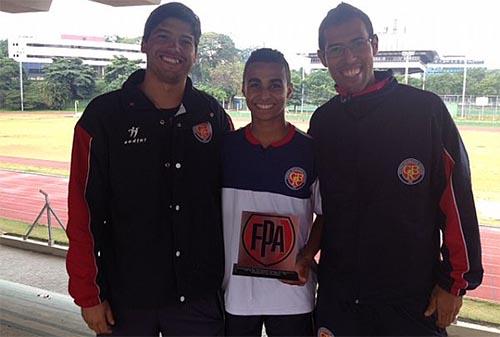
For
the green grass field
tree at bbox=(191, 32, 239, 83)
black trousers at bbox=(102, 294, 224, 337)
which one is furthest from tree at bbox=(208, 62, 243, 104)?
the green grass field

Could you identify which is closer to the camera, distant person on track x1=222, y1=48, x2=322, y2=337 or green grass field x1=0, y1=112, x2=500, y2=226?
distant person on track x1=222, y1=48, x2=322, y2=337

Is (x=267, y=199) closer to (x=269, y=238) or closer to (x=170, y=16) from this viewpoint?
(x=269, y=238)

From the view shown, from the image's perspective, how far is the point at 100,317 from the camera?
154 centimetres

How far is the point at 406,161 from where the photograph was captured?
1446 millimetres

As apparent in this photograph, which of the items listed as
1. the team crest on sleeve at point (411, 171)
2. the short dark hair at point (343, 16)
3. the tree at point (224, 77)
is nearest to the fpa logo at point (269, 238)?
the team crest on sleeve at point (411, 171)

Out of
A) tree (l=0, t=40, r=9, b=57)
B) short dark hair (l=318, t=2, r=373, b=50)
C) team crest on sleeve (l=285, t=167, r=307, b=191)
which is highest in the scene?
tree (l=0, t=40, r=9, b=57)

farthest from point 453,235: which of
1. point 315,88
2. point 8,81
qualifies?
point 8,81

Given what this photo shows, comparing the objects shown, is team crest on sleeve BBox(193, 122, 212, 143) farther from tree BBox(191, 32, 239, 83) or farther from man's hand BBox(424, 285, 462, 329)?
tree BBox(191, 32, 239, 83)

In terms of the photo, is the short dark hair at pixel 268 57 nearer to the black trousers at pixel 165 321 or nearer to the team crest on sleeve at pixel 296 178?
the team crest on sleeve at pixel 296 178

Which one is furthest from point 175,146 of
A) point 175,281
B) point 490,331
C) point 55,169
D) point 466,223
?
point 55,169

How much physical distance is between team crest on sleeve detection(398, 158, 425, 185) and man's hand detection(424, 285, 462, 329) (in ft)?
1.06

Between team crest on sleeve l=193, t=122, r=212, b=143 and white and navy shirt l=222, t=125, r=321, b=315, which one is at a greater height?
team crest on sleeve l=193, t=122, r=212, b=143

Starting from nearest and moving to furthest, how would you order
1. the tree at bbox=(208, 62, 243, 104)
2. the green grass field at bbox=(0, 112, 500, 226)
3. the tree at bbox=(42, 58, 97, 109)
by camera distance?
the tree at bbox=(208, 62, 243, 104), the tree at bbox=(42, 58, 97, 109), the green grass field at bbox=(0, 112, 500, 226)

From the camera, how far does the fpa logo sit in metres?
1.58
